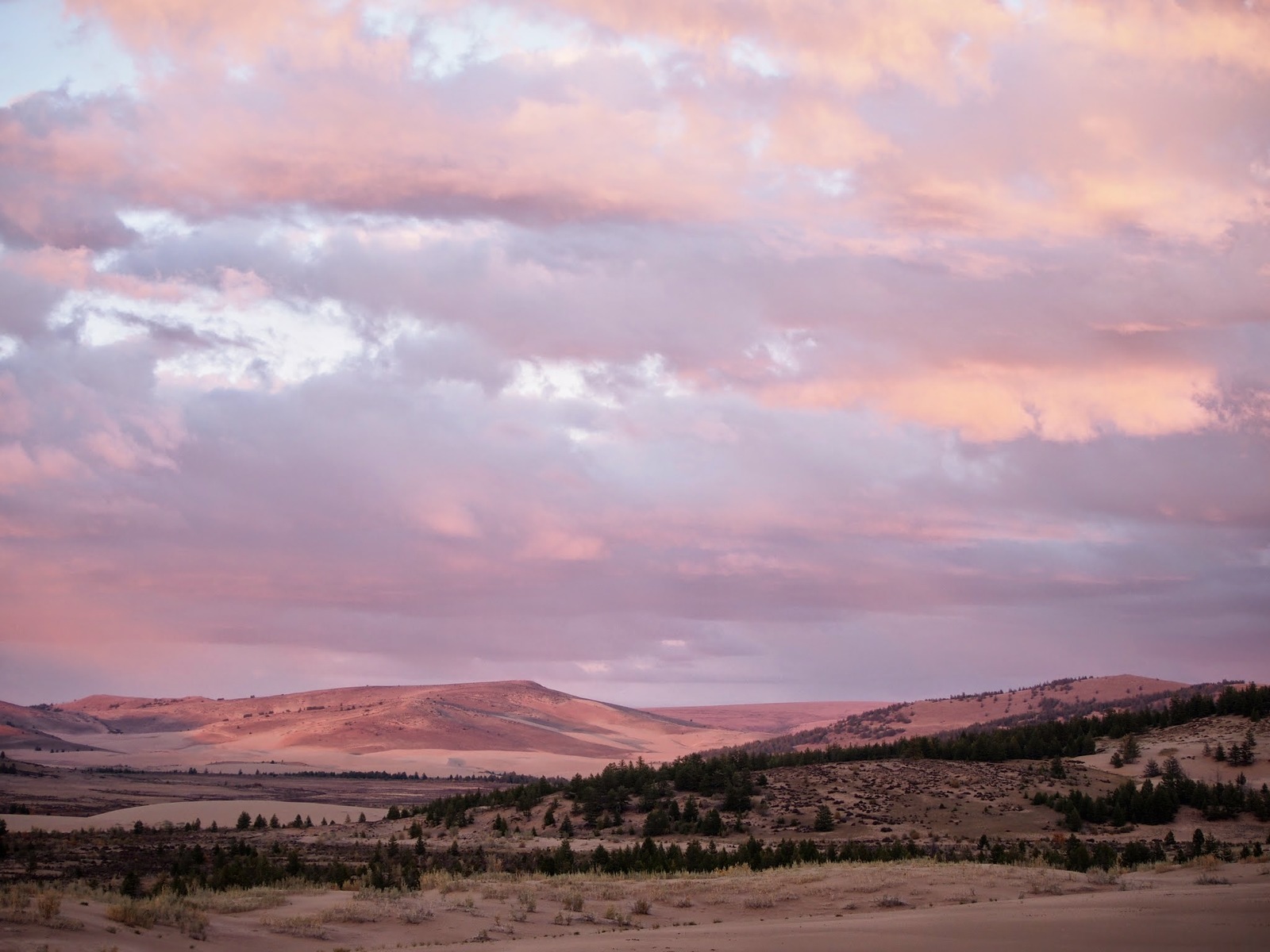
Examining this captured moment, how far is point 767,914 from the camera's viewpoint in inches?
898

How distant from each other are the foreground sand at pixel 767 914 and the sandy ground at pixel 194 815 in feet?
101

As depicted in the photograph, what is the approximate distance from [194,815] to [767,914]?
44.2m

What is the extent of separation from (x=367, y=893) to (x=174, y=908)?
529cm

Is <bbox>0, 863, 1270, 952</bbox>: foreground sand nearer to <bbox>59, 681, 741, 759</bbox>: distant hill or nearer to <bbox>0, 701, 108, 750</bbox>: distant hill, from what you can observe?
<bbox>59, 681, 741, 759</bbox>: distant hill

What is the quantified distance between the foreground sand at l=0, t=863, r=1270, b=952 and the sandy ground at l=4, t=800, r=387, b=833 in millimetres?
30754

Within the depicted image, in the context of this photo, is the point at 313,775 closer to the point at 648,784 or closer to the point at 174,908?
the point at 648,784

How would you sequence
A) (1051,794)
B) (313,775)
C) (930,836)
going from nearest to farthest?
(930,836), (1051,794), (313,775)

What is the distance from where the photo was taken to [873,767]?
5584cm

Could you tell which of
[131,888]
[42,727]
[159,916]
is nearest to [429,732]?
[42,727]

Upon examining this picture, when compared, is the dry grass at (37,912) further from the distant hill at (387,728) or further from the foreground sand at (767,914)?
the distant hill at (387,728)

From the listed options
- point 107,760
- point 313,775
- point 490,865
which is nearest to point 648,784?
point 490,865

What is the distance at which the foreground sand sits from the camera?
16.3 metres

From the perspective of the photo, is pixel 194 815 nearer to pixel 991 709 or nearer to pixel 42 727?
pixel 991 709

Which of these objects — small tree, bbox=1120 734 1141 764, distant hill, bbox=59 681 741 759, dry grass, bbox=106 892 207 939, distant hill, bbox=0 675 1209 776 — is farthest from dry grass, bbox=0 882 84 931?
distant hill, bbox=59 681 741 759
